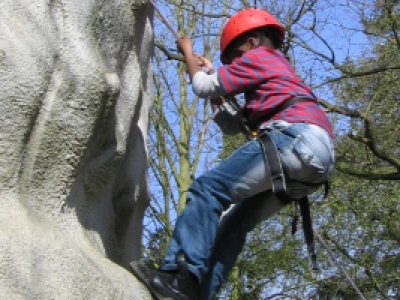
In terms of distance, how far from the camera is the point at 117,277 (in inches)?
142

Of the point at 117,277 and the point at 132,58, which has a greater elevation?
the point at 132,58

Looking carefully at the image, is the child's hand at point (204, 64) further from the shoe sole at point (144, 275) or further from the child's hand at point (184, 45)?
the shoe sole at point (144, 275)

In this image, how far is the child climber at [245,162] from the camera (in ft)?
12.6

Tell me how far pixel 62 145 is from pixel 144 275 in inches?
23.5

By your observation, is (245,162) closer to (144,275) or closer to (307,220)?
(307,220)

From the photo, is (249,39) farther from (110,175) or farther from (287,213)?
(287,213)

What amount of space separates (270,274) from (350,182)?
300 centimetres

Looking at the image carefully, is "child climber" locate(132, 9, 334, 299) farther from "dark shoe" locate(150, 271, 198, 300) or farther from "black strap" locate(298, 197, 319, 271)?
"black strap" locate(298, 197, 319, 271)

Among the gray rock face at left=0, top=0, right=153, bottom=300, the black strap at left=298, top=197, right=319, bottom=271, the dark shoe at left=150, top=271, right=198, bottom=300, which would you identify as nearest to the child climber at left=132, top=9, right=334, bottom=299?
the dark shoe at left=150, top=271, right=198, bottom=300

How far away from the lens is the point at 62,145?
3682 mm

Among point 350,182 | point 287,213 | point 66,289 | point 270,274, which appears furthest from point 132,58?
point 270,274

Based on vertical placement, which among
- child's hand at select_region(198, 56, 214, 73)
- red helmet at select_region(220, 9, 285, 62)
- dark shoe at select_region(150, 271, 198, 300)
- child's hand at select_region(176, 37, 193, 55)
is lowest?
dark shoe at select_region(150, 271, 198, 300)

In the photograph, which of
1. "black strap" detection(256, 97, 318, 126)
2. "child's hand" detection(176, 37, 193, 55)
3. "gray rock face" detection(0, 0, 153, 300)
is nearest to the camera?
"gray rock face" detection(0, 0, 153, 300)

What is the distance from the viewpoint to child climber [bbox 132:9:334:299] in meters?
3.83
